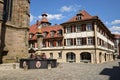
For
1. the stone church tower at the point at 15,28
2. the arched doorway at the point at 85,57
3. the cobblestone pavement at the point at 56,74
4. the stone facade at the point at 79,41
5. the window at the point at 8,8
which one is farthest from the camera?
the arched doorway at the point at 85,57

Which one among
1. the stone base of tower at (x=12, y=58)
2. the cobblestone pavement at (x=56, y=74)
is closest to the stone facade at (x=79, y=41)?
the stone base of tower at (x=12, y=58)

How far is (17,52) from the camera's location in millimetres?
26531

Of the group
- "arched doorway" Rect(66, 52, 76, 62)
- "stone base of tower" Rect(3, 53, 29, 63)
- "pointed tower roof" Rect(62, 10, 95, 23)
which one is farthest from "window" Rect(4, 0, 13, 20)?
"arched doorway" Rect(66, 52, 76, 62)

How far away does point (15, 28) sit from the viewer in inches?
1048

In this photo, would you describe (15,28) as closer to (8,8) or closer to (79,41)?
(8,8)

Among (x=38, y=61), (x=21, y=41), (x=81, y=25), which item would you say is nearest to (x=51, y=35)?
(x=81, y=25)

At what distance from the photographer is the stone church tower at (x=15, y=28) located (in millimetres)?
25109

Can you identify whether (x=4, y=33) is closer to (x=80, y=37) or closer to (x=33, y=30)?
(x=80, y=37)

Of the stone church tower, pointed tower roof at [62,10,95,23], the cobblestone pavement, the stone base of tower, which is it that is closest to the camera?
the cobblestone pavement

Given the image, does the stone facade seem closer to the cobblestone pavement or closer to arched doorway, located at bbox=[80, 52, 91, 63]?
arched doorway, located at bbox=[80, 52, 91, 63]

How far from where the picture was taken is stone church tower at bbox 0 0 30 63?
989 inches

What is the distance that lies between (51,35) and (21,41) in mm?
15542

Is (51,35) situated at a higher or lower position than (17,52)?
higher

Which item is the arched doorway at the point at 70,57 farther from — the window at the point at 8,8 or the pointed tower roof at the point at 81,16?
the window at the point at 8,8
